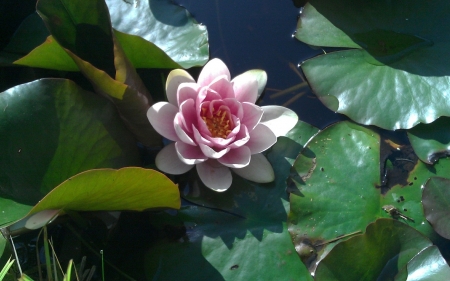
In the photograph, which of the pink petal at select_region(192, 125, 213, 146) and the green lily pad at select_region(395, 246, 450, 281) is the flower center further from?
the green lily pad at select_region(395, 246, 450, 281)

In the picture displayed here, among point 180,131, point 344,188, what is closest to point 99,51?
point 180,131

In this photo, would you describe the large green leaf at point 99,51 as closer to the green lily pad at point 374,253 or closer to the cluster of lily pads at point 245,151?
the cluster of lily pads at point 245,151

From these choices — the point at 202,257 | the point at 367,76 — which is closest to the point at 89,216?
the point at 202,257

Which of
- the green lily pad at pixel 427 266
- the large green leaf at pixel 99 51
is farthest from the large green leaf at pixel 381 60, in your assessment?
the large green leaf at pixel 99 51

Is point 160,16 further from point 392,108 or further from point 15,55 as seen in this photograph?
point 392,108

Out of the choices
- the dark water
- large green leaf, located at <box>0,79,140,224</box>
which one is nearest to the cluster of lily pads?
large green leaf, located at <box>0,79,140,224</box>

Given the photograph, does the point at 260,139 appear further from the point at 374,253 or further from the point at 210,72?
the point at 374,253
